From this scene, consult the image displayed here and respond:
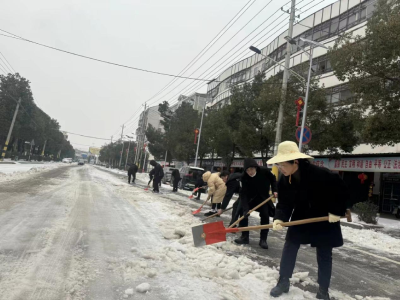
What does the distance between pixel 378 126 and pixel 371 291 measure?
805cm

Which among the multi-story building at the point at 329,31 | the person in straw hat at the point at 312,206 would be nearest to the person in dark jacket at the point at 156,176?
the multi-story building at the point at 329,31

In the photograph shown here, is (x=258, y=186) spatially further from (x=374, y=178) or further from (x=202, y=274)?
(x=374, y=178)

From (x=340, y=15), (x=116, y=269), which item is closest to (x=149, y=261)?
(x=116, y=269)

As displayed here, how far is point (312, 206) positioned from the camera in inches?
122

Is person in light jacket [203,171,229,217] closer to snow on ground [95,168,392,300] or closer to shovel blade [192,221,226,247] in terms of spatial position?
snow on ground [95,168,392,300]

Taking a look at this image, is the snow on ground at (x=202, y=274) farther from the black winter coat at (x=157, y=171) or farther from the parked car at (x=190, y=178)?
the parked car at (x=190, y=178)

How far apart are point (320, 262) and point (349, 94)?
2136 cm

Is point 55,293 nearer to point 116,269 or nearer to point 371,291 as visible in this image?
point 116,269

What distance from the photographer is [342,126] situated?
16062mm

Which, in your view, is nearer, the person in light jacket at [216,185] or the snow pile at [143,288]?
the snow pile at [143,288]

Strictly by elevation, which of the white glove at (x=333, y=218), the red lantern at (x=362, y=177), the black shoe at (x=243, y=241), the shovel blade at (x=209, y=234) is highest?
the red lantern at (x=362, y=177)

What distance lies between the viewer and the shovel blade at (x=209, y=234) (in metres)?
4.22

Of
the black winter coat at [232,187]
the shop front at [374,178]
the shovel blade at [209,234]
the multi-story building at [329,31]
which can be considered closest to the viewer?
the shovel blade at [209,234]

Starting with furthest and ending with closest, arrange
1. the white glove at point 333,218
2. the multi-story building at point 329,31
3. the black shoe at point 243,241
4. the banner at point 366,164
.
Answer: the multi-story building at point 329,31, the banner at point 366,164, the black shoe at point 243,241, the white glove at point 333,218
